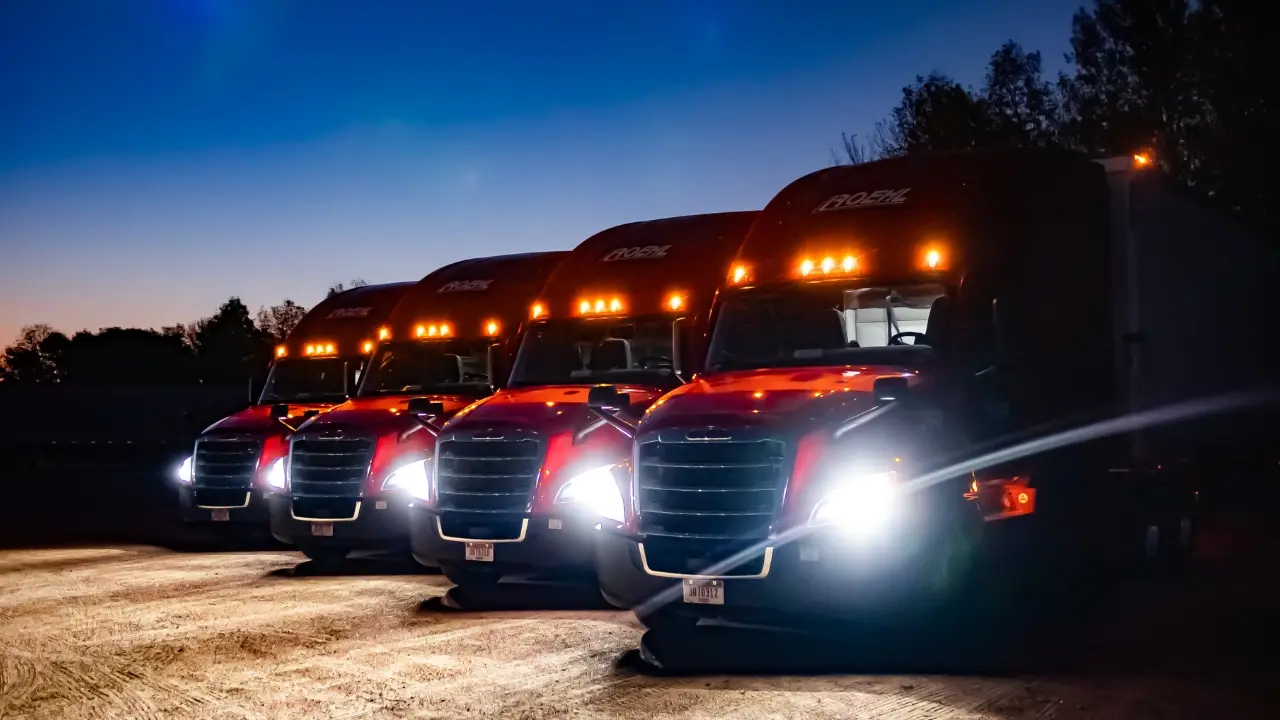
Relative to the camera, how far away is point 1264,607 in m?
11.4

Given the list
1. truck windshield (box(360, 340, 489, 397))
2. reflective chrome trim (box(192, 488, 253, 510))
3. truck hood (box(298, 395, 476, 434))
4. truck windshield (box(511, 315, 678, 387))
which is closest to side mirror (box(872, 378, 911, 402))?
truck windshield (box(511, 315, 678, 387))

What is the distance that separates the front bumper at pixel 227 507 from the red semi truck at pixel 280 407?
1cm

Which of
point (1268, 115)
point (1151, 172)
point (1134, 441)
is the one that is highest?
point (1268, 115)

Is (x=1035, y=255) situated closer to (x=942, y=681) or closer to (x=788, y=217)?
(x=788, y=217)

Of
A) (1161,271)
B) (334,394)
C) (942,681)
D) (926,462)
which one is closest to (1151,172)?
(1161,271)

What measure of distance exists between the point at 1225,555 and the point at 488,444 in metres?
8.35

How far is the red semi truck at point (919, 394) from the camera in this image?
9.10 metres

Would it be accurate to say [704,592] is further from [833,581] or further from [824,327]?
[824,327]

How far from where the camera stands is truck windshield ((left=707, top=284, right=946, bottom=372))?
33.9 ft

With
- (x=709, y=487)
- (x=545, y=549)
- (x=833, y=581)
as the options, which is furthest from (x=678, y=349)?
(x=833, y=581)

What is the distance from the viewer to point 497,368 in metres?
15.3

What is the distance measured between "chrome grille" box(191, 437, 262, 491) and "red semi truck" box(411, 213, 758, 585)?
189 inches

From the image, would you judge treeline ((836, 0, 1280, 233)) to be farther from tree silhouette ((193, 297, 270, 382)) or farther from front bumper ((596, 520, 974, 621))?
tree silhouette ((193, 297, 270, 382))

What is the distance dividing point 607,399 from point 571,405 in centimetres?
116
